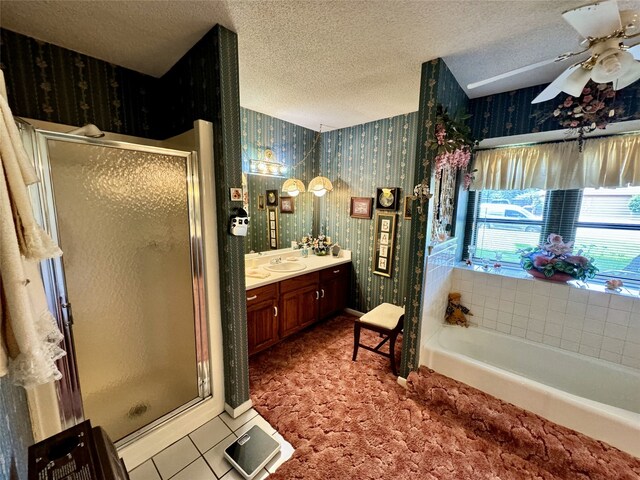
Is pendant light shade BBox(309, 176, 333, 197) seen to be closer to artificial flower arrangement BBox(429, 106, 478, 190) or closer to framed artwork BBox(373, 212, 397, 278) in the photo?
framed artwork BBox(373, 212, 397, 278)

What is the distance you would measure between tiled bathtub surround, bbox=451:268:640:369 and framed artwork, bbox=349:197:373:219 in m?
1.20

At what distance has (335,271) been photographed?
319 cm

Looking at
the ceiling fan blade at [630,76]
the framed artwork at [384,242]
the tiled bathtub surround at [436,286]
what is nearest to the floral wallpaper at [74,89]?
the framed artwork at [384,242]

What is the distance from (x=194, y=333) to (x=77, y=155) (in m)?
1.22

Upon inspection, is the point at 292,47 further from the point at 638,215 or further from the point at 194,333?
the point at 638,215

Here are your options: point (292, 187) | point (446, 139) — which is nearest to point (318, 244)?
point (292, 187)

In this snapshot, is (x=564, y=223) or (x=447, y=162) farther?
(x=564, y=223)

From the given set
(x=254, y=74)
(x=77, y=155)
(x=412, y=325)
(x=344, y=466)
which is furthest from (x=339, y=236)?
(x=77, y=155)

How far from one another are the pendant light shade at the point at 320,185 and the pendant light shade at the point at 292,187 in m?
0.15

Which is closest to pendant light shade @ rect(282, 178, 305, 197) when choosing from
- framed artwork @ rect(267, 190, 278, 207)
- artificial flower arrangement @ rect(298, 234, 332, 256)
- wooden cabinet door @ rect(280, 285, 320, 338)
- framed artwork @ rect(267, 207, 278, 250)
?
framed artwork @ rect(267, 190, 278, 207)

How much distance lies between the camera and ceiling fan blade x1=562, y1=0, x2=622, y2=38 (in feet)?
3.39

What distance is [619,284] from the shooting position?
1.97 m

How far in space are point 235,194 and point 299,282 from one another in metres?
1.33

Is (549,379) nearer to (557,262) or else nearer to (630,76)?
(557,262)
